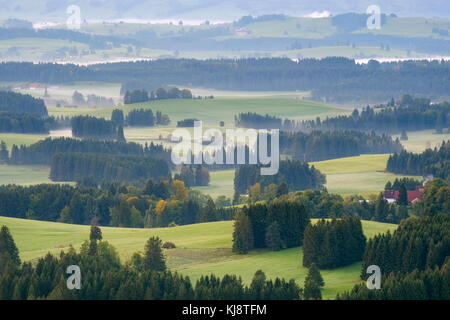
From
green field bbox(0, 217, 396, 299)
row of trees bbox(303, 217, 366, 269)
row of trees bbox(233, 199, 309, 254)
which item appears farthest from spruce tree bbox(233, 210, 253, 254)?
row of trees bbox(303, 217, 366, 269)

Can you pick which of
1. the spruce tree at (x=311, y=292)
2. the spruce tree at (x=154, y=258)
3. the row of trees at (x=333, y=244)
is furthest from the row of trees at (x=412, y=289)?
the spruce tree at (x=154, y=258)

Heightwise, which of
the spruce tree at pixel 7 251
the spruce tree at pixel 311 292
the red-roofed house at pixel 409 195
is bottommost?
the spruce tree at pixel 311 292

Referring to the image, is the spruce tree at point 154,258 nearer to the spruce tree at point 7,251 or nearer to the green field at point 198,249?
the green field at point 198,249

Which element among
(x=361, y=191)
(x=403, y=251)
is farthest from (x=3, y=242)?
(x=361, y=191)

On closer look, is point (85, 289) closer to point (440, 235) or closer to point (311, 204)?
point (440, 235)

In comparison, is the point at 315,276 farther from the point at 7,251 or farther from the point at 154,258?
the point at 7,251

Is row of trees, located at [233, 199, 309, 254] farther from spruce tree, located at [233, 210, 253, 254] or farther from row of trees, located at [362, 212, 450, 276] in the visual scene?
row of trees, located at [362, 212, 450, 276]

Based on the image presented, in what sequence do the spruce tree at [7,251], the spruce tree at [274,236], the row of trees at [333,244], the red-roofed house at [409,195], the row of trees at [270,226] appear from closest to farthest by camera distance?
the row of trees at [333,244]
the spruce tree at [7,251]
the spruce tree at [274,236]
the row of trees at [270,226]
the red-roofed house at [409,195]

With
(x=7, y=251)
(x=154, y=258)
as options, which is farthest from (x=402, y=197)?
(x=7, y=251)
